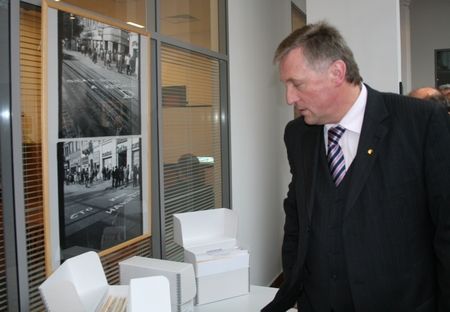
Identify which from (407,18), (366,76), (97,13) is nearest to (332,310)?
(97,13)

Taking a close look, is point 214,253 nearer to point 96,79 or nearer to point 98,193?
point 98,193

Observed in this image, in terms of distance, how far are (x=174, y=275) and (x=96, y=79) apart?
3.34ft

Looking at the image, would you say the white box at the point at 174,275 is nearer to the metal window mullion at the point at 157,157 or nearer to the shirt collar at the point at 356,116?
the metal window mullion at the point at 157,157

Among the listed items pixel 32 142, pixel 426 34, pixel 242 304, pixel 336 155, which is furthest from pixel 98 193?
pixel 426 34

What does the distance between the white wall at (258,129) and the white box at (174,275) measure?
1794 millimetres

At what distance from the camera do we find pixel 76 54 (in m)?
2.03

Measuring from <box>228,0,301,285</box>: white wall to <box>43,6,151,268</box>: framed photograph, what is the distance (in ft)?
4.33

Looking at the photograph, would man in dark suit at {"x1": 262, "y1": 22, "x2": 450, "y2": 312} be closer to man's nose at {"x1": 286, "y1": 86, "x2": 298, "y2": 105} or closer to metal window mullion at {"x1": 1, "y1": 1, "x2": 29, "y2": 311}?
man's nose at {"x1": 286, "y1": 86, "x2": 298, "y2": 105}

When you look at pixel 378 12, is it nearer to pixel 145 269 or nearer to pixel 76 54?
pixel 76 54

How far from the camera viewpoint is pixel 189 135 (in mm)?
3152

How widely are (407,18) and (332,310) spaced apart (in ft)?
24.1

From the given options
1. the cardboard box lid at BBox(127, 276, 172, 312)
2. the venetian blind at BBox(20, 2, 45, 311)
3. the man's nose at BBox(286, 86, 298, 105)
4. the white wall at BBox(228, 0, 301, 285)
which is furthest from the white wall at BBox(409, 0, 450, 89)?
the cardboard box lid at BBox(127, 276, 172, 312)

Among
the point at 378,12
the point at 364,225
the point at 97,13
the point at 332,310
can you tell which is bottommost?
the point at 332,310

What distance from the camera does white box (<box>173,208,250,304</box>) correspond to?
6.81 ft
